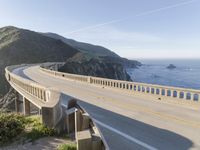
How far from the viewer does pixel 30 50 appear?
94.8 metres

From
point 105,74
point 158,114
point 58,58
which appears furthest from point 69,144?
point 58,58

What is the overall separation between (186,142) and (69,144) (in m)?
3.59

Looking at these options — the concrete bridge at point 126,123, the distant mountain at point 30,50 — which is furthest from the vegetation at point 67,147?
the distant mountain at point 30,50

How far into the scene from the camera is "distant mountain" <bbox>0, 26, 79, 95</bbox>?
276ft

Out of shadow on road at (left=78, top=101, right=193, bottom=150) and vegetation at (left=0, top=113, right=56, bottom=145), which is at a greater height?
vegetation at (left=0, top=113, right=56, bottom=145)

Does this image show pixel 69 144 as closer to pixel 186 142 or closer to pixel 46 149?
pixel 46 149

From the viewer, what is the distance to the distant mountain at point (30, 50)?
84.1 metres

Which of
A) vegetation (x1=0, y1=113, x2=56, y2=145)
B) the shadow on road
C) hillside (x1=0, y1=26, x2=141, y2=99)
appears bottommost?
the shadow on road

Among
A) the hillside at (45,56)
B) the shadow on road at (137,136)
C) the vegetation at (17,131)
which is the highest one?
the hillside at (45,56)

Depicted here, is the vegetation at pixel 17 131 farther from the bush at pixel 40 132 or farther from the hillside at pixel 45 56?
the hillside at pixel 45 56

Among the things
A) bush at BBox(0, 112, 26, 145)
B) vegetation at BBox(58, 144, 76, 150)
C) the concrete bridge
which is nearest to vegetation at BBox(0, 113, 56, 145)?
bush at BBox(0, 112, 26, 145)

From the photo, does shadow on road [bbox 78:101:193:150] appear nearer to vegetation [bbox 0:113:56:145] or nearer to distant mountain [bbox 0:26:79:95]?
vegetation [bbox 0:113:56:145]

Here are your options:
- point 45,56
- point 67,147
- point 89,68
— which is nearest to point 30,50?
point 45,56

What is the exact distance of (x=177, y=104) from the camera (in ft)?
42.1
